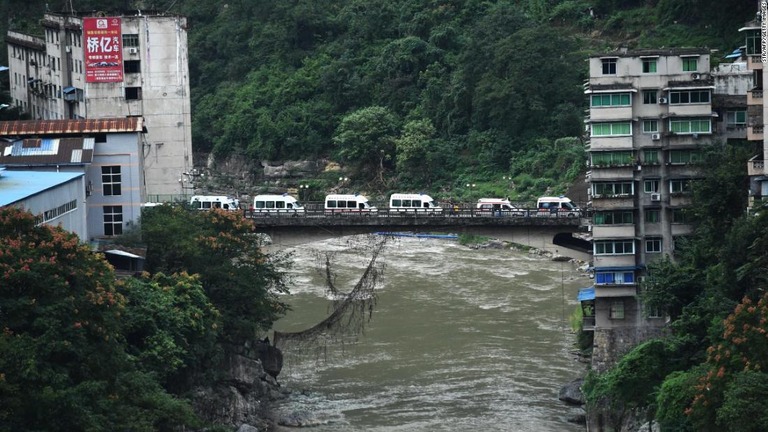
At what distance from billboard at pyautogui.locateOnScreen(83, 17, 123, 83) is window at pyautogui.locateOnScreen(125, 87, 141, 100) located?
1.92 ft

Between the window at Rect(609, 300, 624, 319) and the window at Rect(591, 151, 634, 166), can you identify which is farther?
the window at Rect(591, 151, 634, 166)

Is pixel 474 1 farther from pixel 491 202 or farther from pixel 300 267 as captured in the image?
pixel 491 202

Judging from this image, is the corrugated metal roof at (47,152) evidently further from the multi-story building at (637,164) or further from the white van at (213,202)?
the multi-story building at (637,164)

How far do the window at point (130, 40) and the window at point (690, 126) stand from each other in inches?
1160

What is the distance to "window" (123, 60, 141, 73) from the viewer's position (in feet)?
285

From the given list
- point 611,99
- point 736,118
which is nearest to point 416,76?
point 611,99

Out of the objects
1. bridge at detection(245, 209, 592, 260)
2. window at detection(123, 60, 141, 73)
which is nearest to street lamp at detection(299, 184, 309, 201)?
window at detection(123, 60, 141, 73)

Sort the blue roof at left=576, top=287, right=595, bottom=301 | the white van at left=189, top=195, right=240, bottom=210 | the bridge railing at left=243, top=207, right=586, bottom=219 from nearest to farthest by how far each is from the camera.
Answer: the blue roof at left=576, top=287, right=595, bottom=301 → the bridge railing at left=243, top=207, right=586, bottom=219 → the white van at left=189, top=195, right=240, bottom=210

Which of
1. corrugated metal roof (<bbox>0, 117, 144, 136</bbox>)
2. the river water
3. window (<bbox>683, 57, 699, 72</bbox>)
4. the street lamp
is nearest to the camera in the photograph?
the river water

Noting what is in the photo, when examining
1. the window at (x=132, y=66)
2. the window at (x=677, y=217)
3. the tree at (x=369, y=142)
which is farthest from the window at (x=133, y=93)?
the window at (x=677, y=217)

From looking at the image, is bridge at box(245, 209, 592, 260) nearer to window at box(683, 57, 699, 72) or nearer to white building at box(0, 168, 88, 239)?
window at box(683, 57, 699, 72)

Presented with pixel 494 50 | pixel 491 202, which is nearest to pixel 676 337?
pixel 491 202

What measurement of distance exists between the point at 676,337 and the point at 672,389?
453 cm

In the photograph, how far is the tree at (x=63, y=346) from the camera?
4850cm
